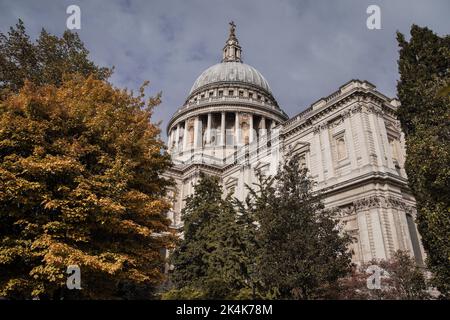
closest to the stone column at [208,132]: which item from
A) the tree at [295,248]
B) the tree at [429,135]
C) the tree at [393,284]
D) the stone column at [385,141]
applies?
the stone column at [385,141]

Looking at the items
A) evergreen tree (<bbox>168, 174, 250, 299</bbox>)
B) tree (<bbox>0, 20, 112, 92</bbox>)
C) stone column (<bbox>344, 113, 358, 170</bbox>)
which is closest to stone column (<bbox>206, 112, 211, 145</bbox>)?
stone column (<bbox>344, 113, 358, 170</bbox>)

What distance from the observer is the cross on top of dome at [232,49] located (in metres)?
68.6

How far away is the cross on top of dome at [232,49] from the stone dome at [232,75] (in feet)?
11.7

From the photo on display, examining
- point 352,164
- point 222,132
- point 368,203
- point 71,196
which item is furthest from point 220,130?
point 71,196

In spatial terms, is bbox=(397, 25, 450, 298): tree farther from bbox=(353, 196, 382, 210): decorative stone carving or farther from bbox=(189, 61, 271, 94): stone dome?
bbox=(189, 61, 271, 94): stone dome

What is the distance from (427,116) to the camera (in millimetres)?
13750

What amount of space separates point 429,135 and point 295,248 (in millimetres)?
7240

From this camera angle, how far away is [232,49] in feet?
228

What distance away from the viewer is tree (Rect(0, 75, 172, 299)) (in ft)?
31.6

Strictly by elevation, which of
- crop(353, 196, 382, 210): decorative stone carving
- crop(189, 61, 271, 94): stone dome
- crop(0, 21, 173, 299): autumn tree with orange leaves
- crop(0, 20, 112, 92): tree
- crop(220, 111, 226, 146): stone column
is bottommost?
Result: crop(0, 21, 173, 299): autumn tree with orange leaves

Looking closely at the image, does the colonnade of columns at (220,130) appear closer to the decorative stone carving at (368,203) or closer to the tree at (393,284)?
the decorative stone carving at (368,203)

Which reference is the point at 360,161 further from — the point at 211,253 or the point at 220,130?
the point at 220,130

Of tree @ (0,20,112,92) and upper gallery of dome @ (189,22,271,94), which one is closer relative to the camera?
tree @ (0,20,112,92)

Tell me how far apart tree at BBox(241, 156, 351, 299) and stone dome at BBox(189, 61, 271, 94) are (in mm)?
46994
